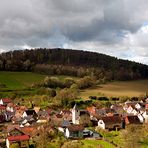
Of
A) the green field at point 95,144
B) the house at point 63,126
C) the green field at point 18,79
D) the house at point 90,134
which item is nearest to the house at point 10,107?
the green field at point 18,79

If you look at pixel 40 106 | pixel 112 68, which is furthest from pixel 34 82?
pixel 112 68

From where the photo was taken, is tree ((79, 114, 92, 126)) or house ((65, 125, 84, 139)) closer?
house ((65, 125, 84, 139))

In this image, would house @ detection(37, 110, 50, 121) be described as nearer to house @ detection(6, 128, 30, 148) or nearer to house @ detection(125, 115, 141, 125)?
house @ detection(125, 115, 141, 125)

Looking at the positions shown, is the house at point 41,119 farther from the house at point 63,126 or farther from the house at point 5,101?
the house at point 5,101

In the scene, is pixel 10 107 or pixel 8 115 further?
pixel 10 107

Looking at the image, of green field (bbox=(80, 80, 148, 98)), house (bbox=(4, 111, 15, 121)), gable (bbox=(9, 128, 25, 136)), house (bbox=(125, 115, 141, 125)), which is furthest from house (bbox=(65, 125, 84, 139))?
green field (bbox=(80, 80, 148, 98))

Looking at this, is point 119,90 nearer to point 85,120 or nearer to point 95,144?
point 85,120

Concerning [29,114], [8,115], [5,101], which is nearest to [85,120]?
[29,114]
